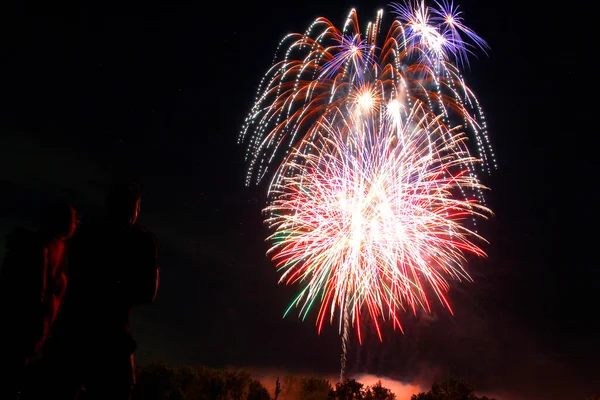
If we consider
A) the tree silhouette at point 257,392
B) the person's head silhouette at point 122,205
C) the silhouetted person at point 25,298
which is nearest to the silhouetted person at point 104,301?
the person's head silhouette at point 122,205

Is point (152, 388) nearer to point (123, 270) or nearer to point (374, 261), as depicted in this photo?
point (374, 261)

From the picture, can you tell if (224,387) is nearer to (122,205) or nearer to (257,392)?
(257,392)

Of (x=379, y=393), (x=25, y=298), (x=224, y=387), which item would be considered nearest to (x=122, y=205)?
(x=25, y=298)

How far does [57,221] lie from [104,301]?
4.07 feet

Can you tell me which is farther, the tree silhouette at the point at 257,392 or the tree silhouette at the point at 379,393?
the tree silhouette at the point at 257,392

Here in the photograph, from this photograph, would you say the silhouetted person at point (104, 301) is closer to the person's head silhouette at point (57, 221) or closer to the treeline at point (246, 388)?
the person's head silhouette at point (57, 221)

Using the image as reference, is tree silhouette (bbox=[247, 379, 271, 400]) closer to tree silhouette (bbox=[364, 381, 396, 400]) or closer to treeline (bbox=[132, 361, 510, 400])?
treeline (bbox=[132, 361, 510, 400])

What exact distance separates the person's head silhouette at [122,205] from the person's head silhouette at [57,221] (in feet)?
2.63

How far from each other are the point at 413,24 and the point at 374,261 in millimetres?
8480

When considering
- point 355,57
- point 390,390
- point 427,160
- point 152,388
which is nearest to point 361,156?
point 427,160

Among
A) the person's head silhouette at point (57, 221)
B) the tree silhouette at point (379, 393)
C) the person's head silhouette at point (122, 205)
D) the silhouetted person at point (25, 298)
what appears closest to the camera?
the person's head silhouette at point (122, 205)

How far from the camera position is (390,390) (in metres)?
43.7

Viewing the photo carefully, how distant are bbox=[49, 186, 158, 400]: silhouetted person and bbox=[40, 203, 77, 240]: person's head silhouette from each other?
2.08ft

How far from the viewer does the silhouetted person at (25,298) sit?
4211mm
